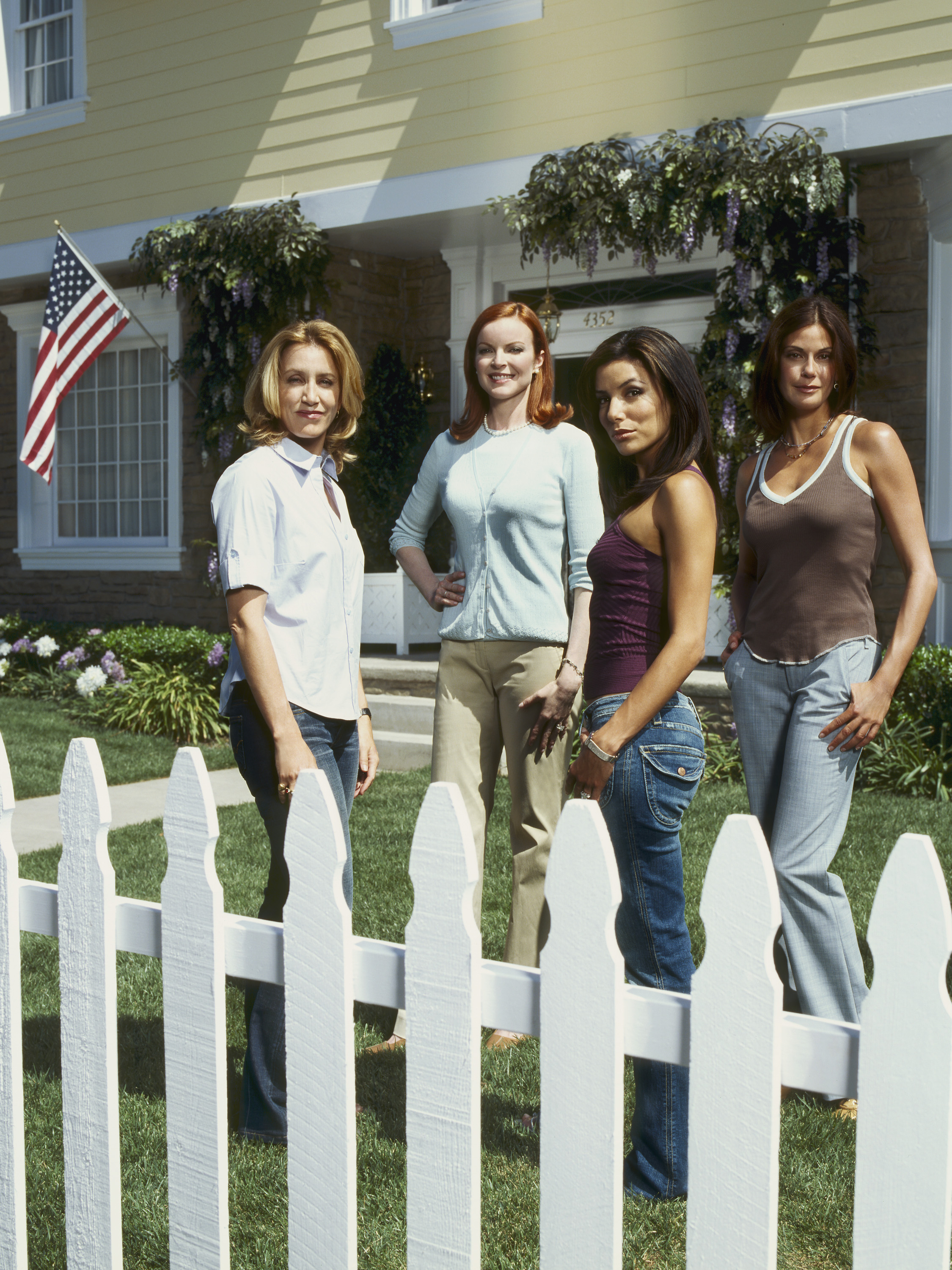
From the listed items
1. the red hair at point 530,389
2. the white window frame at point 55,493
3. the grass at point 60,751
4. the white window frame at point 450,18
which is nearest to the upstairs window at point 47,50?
the white window frame at point 55,493

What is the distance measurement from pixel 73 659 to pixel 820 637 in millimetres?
7862

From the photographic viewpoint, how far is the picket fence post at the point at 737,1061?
1.40 m

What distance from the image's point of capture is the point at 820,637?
2793 mm

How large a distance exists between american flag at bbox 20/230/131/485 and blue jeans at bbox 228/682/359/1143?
7.12m

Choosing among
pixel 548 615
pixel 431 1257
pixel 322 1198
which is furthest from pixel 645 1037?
pixel 548 615

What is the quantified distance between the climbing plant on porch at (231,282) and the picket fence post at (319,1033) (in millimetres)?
7862

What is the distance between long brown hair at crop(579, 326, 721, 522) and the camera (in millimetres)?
2502

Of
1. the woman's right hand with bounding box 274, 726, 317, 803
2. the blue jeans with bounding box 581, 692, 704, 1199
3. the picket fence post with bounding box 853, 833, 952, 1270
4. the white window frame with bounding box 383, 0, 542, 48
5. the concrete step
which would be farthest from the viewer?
the white window frame with bounding box 383, 0, 542, 48

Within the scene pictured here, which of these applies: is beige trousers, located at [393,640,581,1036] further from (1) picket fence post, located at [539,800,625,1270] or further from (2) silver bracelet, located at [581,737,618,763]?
(1) picket fence post, located at [539,800,625,1270]

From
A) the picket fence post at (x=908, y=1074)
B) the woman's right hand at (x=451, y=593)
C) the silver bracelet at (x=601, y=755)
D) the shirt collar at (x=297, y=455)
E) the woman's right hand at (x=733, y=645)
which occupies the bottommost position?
the picket fence post at (x=908, y=1074)

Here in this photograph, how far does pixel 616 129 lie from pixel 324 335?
5.68 meters

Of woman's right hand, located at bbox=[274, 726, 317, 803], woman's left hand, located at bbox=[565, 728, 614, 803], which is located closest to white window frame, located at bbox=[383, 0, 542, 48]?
woman's right hand, located at bbox=[274, 726, 317, 803]

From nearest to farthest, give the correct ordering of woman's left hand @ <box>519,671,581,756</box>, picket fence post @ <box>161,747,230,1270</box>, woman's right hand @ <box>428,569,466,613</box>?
1. picket fence post @ <box>161,747,230,1270</box>
2. woman's left hand @ <box>519,671,581,756</box>
3. woman's right hand @ <box>428,569,466,613</box>

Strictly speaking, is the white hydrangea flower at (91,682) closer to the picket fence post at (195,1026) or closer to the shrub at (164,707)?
the shrub at (164,707)
